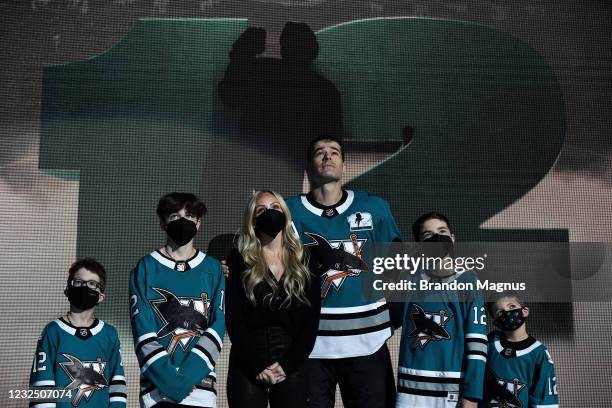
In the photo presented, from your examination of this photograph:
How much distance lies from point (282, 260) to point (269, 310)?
0.64 feet

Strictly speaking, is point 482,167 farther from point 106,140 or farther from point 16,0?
point 16,0

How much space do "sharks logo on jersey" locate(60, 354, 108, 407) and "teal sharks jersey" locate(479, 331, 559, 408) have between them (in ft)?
4.94

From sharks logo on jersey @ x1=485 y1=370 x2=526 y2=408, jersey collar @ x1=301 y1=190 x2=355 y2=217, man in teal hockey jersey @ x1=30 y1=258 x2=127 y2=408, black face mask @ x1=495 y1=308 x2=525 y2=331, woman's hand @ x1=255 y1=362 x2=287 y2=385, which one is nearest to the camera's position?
woman's hand @ x1=255 y1=362 x2=287 y2=385

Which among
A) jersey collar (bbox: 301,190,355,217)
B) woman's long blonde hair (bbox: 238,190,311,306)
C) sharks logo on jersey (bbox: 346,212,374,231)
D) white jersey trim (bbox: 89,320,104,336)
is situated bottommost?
white jersey trim (bbox: 89,320,104,336)

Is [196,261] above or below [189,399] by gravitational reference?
above

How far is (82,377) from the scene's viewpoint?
7.69ft

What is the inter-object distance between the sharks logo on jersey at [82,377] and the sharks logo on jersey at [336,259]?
2.84ft

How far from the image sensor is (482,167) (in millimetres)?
3895

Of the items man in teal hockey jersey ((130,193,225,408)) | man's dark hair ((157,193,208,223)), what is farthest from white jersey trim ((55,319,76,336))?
man's dark hair ((157,193,208,223))

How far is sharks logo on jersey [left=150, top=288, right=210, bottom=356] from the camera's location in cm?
208

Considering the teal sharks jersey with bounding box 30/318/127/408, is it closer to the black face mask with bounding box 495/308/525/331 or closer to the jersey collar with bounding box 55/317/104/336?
the jersey collar with bounding box 55/317/104/336

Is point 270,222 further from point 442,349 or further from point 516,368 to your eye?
point 516,368

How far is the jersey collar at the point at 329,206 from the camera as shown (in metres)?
2.42

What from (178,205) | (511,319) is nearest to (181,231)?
(178,205)
